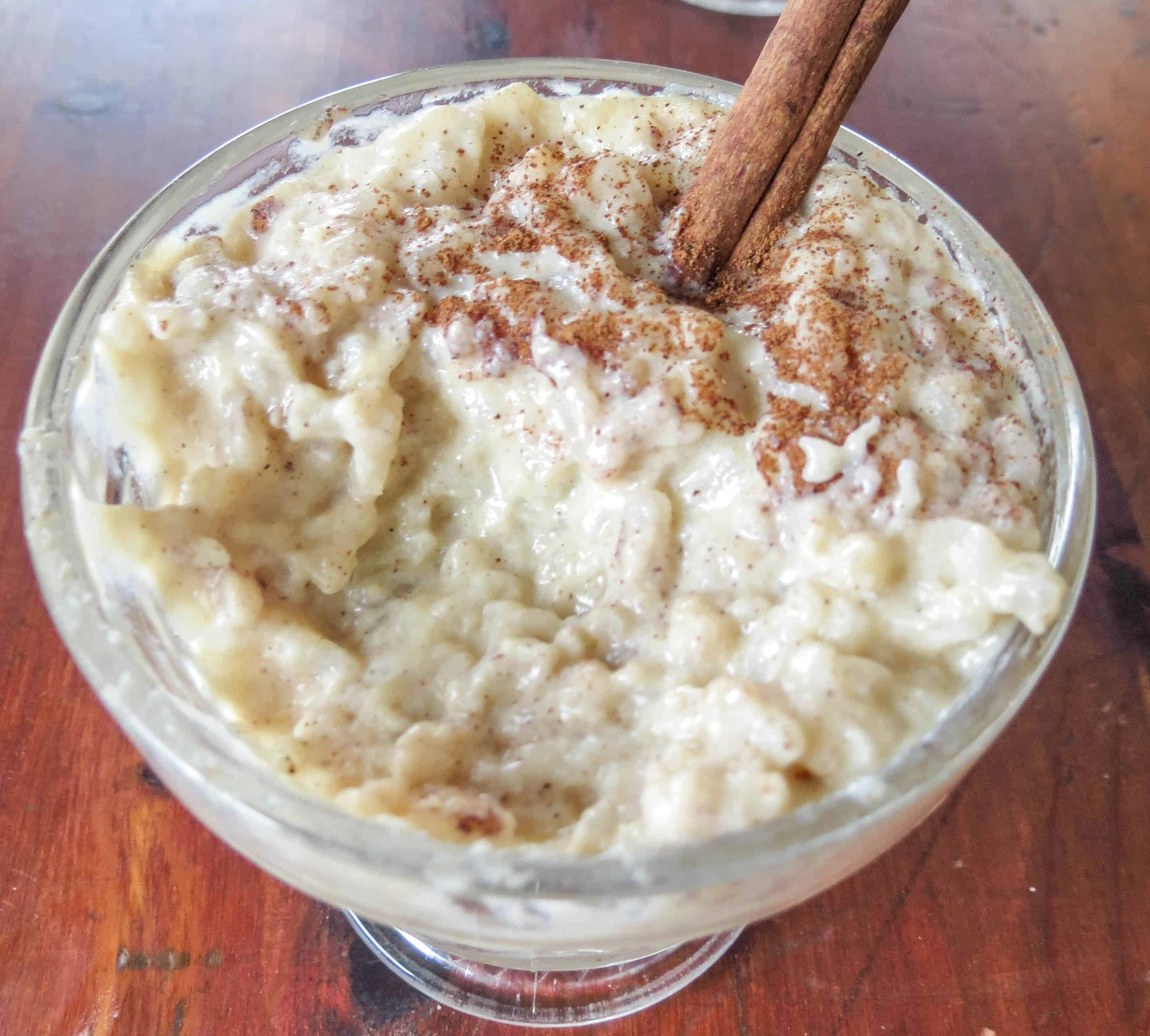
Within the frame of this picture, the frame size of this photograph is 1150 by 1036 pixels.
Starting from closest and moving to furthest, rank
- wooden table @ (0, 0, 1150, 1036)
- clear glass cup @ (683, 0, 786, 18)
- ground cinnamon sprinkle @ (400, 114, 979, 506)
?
ground cinnamon sprinkle @ (400, 114, 979, 506)
wooden table @ (0, 0, 1150, 1036)
clear glass cup @ (683, 0, 786, 18)

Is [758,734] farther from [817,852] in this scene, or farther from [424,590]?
[424,590]

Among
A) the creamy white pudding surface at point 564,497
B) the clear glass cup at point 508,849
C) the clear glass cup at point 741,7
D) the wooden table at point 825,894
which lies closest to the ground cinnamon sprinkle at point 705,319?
the creamy white pudding surface at point 564,497

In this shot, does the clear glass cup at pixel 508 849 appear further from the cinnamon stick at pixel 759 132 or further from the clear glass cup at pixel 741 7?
the clear glass cup at pixel 741 7

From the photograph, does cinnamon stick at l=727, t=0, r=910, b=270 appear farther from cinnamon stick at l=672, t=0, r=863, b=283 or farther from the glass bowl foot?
the glass bowl foot

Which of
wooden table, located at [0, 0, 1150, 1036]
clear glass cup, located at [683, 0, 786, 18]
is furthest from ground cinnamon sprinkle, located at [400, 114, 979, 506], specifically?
clear glass cup, located at [683, 0, 786, 18]

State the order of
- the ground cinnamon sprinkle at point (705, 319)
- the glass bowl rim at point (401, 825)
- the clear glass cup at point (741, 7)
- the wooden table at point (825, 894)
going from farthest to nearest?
the clear glass cup at point (741, 7)
the wooden table at point (825, 894)
the ground cinnamon sprinkle at point (705, 319)
the glass bowl rim at point (401, 825)

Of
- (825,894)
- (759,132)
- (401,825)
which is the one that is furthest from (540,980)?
(759,132)
